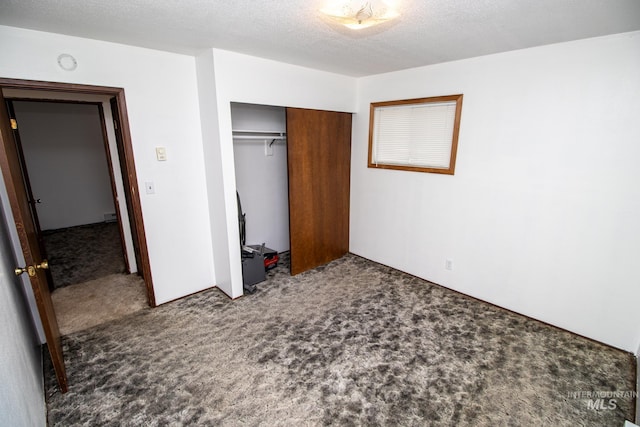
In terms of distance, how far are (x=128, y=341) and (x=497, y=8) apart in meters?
3.52

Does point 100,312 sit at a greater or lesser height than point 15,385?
lesser

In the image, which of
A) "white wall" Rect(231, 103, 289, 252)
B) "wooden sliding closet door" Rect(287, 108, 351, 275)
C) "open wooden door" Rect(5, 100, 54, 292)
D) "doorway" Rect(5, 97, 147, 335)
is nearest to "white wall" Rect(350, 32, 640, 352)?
"wooden sliding closet door" Rect(287, 108, 351, 275)

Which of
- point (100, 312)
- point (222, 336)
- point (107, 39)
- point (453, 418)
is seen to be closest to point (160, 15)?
point (107, 39)

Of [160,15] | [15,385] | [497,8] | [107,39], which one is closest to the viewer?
[15,385]

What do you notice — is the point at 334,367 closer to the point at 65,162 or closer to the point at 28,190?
the point at 28,190

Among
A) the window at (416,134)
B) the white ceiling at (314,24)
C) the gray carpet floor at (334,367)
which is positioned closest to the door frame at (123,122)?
the white ceiling at (314,24)

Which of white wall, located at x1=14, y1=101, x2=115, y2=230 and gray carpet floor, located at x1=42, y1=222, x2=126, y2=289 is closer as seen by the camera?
gray carpet floor, located at x1=42, y1=222, x2=126, y2=289

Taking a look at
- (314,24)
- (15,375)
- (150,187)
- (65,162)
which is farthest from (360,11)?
(65,162)

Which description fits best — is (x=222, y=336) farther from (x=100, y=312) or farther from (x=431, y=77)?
(x=431, y=77)

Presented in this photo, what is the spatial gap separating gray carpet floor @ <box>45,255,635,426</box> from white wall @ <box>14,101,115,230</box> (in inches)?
163

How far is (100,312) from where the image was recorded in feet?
9.44

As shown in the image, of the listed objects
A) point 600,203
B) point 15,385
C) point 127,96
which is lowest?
point 15,385

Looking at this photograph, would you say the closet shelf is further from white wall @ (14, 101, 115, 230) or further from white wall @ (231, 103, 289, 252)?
white wall @ (14, 101, 115, 230)

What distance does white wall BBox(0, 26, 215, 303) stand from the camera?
2.12 metres
